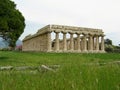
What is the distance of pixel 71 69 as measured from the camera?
1023cm

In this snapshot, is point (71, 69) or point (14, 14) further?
point (14, 14)

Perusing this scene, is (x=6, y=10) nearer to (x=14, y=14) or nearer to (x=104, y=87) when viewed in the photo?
(x=14, y=14)

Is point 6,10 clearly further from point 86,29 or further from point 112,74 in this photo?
point 86,29

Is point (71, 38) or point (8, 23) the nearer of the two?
point (8, 23)

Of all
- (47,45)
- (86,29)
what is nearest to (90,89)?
(47,45)

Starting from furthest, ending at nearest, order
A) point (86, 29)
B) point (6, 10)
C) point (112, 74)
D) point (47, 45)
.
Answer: point (86, 29), point (47, 45), point (6, 10), point (112, 74)

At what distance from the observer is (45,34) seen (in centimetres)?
10531

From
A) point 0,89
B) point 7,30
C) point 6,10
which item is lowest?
point 0,89

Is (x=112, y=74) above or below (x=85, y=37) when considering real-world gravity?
below

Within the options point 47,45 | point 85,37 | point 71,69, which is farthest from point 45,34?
point 71,69

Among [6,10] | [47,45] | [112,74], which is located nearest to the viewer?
[112,74]

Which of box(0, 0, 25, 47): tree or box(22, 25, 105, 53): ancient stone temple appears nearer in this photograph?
box(0, 0, 25, 47): tree

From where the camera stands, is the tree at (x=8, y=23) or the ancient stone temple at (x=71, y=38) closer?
the tree at (x=8, y=23)

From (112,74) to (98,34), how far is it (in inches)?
4020
